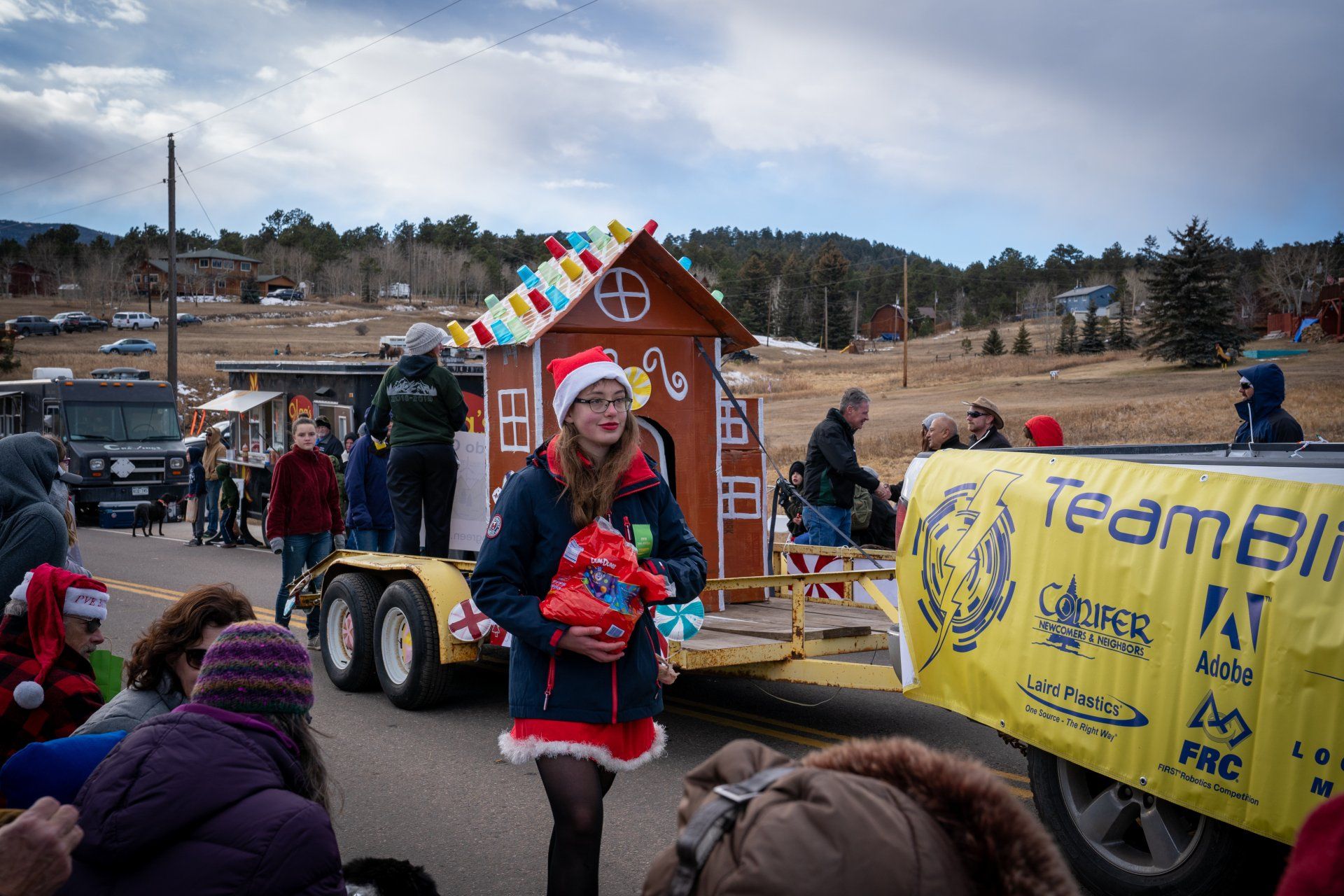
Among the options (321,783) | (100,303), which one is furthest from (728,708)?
(100,303)

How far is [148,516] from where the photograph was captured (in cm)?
2011

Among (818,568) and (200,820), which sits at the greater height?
(200,820)

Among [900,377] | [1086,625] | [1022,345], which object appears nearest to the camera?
[1086,625]

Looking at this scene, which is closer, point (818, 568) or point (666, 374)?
point (666, 374)

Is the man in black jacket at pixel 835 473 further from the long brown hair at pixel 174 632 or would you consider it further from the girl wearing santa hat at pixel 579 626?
the long brown hair at pixel 174 632

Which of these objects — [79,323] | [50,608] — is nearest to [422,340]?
[50,608]

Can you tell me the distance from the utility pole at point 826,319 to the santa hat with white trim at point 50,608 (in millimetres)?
90938

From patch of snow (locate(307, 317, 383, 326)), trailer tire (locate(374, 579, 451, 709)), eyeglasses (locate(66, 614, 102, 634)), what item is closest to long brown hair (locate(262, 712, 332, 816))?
eyeglasses (locate(66, 614, 102, 634))

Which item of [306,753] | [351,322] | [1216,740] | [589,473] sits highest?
[351,322]

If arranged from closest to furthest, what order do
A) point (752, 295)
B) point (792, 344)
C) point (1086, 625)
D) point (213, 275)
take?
1. point (1086, 625)
2. point (792, 344)
3. point (752, 295)
4. point (213, 275)

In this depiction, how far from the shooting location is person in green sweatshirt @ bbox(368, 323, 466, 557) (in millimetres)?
7797

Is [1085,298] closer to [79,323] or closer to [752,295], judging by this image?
[752,295]

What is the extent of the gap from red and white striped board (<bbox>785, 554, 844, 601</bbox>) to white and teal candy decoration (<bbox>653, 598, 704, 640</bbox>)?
7.89ft

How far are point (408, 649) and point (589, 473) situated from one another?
4425 millimetres
